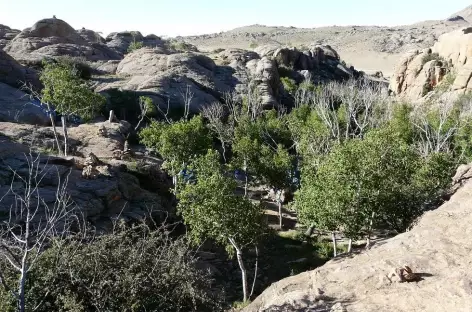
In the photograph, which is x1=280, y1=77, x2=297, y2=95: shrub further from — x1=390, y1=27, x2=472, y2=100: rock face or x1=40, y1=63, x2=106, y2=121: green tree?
x1=40, y1=63, x2=106, y2=121: green tree

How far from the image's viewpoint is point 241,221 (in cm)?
1903

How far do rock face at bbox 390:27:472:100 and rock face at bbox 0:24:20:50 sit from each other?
228 feet

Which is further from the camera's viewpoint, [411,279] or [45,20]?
[45,20]

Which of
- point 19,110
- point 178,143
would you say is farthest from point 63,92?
point 19,110

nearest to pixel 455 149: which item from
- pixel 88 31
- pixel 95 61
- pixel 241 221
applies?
pixel 241 221

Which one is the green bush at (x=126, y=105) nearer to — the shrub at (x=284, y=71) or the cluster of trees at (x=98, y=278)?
the cluster of trees at (x=98, y=278)

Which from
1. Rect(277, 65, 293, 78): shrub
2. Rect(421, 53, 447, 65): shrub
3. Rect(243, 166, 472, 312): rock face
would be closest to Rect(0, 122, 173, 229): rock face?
Rect(243, 166, 472, 312): rock face

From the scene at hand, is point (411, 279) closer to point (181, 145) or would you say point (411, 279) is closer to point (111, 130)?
point (181, 145)

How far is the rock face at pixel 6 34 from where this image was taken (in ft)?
221

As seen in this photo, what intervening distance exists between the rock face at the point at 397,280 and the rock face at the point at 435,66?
167 ft

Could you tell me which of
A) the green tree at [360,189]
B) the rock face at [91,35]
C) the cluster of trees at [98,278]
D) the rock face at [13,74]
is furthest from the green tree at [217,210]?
the rock face at [91,35]

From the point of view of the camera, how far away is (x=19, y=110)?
Result: 38375 mm

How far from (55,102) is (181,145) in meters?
10.2

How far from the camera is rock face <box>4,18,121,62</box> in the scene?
2445 inches
